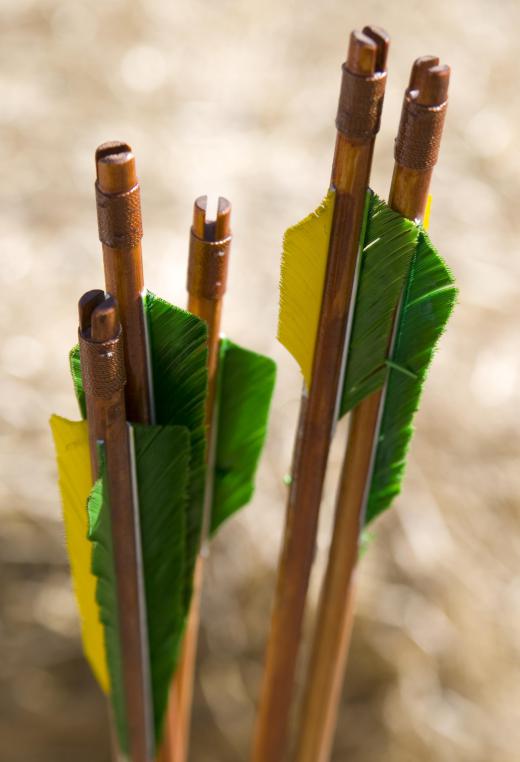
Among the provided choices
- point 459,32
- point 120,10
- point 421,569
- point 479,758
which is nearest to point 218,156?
point 120,10

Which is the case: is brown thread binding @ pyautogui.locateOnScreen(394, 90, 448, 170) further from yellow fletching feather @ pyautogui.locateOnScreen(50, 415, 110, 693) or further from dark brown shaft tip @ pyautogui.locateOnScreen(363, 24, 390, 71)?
yellow fletching feather @ pyautogui.locateOnScreen(50, 415, 110, 693)

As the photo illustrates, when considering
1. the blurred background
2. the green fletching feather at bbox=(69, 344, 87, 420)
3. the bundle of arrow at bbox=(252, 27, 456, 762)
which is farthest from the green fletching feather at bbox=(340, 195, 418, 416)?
the blurred background

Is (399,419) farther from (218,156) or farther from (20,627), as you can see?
(218,156)

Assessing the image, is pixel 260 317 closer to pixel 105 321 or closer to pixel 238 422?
pixel 238 422

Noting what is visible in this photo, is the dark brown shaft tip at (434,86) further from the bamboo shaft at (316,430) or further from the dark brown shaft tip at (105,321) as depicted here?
the dark brown shaft tip at (105,321)

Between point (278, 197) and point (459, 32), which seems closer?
point (278, 197)

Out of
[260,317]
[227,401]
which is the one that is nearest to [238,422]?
[227,401]

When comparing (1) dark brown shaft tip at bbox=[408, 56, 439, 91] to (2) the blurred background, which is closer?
(1) dark brown shaft tip at bbox=[408, 56, 439, 91]
